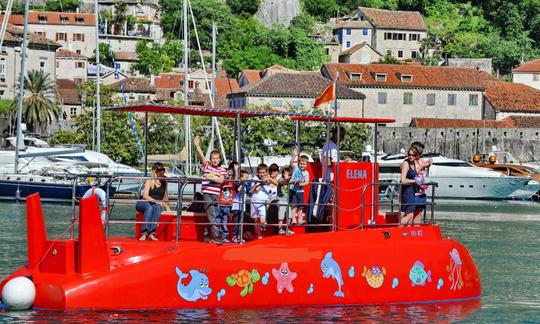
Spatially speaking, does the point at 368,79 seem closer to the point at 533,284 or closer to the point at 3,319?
the point at 533,284

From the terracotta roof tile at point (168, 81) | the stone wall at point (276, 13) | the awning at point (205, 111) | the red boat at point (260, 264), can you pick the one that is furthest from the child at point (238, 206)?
the stone wall at point (276, 13)

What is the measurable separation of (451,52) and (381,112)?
122ft

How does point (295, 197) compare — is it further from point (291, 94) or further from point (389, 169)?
point (291, 94)

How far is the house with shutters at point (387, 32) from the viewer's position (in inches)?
5728

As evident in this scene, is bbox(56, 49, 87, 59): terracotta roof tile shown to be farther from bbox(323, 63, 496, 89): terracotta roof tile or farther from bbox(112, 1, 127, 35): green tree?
bbox(323, 63, 496, 89): terracotta roof tile

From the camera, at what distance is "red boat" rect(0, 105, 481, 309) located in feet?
61.0

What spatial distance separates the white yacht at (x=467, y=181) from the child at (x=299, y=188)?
50532mm

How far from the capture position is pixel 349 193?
2109cm

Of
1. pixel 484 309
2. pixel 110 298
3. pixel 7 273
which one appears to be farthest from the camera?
pixel 7 273

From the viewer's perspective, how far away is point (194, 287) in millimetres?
19062

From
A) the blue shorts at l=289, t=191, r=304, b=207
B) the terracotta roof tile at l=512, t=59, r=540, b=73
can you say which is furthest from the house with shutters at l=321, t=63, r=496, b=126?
the blue shorts at l=289, t=191, r=304, b=207

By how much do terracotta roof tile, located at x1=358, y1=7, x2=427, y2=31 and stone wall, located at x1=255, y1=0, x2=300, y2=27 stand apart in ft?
45.8

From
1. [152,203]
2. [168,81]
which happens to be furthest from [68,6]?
[152,203]

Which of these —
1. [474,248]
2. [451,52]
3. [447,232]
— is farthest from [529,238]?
[451,52]
